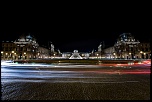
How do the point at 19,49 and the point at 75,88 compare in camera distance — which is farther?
the point at 19,49

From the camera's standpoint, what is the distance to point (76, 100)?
34.2 feet

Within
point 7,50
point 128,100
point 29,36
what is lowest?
point 128,100

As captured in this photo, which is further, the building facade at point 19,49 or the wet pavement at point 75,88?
the building facade at point 19,49

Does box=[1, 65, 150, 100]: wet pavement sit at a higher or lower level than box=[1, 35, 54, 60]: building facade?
lower

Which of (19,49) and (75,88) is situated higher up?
(19,49)

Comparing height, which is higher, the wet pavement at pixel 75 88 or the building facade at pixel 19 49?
the building facade at pixel 19 49

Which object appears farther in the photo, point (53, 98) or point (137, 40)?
point (137, 40)

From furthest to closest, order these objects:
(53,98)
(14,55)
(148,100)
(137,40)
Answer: (137,40) < (14,55) < (53,98) < (148,100)

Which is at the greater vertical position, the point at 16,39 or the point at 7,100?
the point at 16,39

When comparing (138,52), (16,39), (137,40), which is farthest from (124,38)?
(16,39)

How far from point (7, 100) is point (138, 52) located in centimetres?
13925

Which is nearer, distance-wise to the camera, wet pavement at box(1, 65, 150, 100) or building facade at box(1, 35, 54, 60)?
wet pavement at box(1, 65, 150, 100)

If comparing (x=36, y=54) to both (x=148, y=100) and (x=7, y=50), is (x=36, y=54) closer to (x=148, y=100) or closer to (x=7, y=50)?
(x=7, y=50)

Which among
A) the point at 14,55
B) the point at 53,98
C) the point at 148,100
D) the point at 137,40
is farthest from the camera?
the point at 137,40
